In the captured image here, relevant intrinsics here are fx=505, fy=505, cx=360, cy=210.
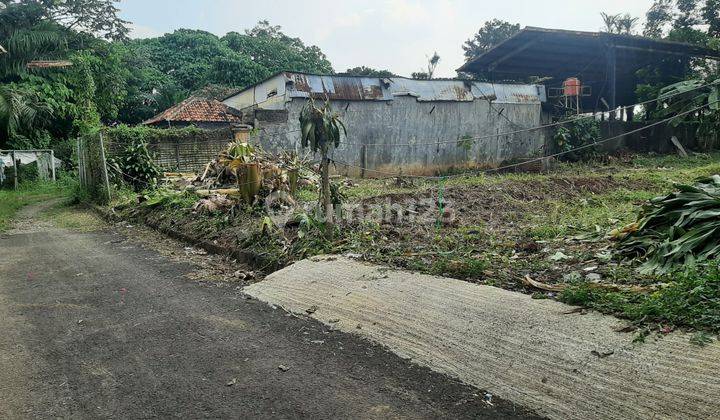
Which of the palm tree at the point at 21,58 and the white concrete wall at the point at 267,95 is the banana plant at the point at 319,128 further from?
the palm tree at the point at 21,58

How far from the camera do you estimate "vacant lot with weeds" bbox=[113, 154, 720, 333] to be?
3402mm

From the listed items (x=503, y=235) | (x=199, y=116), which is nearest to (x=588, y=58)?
(x=199, y=116)

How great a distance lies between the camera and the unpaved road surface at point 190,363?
288 centimetres

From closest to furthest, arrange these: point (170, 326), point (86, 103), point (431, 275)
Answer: point (170, 326) < point (431, 275) < point (86, 103)

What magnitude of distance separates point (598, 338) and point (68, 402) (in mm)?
3170

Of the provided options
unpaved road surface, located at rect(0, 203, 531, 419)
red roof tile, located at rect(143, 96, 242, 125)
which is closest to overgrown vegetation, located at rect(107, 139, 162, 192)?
unpaved road surface, located at rect(0, 203, 531, 419)

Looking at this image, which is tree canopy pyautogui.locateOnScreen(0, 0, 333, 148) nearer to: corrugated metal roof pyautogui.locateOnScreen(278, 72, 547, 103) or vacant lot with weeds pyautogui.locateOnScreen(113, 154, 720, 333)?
corrugated metal roof pyautogui.locateOnScreen(278, 72, 547, 103)

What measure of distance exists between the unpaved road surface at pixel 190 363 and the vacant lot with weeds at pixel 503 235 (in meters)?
1.15

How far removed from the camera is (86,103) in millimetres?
23984

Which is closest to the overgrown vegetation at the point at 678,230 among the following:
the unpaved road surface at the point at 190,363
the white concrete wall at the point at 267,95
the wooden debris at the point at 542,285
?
the wooden debris at the point at 542,285

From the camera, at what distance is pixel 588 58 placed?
68.2ft

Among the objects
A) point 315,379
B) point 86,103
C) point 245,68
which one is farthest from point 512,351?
point 245,68

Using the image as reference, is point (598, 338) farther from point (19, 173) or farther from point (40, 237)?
point (19, 173)

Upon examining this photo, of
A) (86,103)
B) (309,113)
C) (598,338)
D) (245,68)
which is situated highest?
(245,68)
